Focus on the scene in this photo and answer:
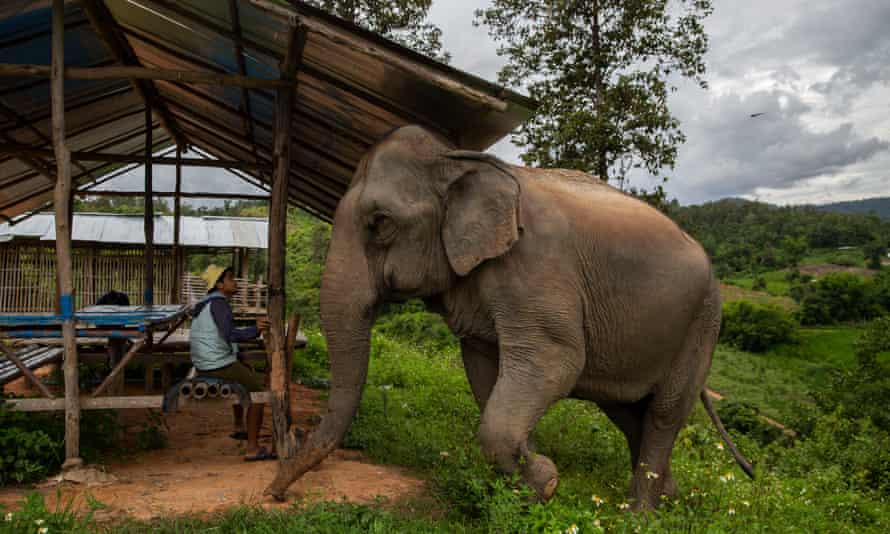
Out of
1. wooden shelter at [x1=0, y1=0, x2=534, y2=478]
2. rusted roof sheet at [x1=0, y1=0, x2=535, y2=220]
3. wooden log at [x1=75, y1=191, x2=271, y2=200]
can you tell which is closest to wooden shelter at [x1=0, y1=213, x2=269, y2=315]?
wooden log at [x1=75, y1=191, x2=271, y2=200]

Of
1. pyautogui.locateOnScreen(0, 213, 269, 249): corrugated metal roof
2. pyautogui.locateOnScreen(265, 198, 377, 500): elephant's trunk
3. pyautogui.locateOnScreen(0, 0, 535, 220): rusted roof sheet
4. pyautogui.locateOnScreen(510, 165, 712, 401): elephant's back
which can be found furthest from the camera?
pyautogui.locateOnScreen(0, 213, 269, 249): corrugated metal roof

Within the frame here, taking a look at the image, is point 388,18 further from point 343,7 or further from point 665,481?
point 665,481

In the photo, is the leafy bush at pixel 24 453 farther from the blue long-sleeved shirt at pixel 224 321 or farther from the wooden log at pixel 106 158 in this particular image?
the wooden log at pixel 106 158

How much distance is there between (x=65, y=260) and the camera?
5.73m

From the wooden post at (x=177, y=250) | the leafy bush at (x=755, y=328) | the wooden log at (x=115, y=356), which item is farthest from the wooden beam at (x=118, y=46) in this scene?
the leafy bush at (x=755, y=328)

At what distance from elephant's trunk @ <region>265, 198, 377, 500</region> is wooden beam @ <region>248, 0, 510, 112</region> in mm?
1208

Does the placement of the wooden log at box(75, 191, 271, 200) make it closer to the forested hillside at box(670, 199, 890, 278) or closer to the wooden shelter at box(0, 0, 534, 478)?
the wooden shelter at box(0, 0, 534, 478)

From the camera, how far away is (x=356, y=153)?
27.1ft

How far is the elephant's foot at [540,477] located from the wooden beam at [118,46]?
5.57 metres

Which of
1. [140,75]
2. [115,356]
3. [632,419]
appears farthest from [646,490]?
[115,356]

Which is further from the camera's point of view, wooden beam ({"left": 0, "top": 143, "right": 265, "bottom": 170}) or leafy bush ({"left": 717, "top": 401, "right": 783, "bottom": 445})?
leafy bush ({"left": 717, "top": 401, "right": 783, "bottom": 445})

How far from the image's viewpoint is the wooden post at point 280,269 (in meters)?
5.86

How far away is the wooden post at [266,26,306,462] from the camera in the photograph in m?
5.86

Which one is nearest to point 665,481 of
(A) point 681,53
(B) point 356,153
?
(B) point 356,153
